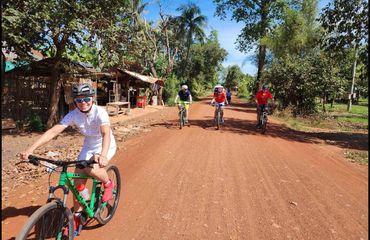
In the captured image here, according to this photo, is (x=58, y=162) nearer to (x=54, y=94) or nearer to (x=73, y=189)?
(x=73, y=189)

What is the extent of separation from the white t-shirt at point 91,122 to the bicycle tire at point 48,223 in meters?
0.87

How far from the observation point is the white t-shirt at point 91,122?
13.3ft

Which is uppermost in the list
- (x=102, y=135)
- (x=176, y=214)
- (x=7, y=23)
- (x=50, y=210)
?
(x=7, y=23)

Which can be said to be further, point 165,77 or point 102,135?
point 165,77

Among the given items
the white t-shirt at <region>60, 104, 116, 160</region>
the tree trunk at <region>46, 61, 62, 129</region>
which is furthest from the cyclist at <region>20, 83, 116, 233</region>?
the tree trunk at <region>46, 61, 62, 129</region>

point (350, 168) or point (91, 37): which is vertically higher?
point (91, 37)

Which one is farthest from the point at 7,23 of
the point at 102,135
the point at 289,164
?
the point at 289,164

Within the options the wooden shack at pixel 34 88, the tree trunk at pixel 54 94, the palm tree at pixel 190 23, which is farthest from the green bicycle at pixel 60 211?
the palm tree at pixel 190 23

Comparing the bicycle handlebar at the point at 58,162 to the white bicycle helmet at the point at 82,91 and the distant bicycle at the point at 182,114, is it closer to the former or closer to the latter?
the white bicycle helmet at the point at 82,91

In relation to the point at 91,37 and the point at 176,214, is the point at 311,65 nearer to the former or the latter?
the point at 91,37

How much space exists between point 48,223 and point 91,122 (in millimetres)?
1246

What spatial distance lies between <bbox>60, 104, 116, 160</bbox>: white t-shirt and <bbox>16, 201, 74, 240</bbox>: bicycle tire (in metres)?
0.87

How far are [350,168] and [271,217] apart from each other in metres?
4.13

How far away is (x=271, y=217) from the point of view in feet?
16.5
